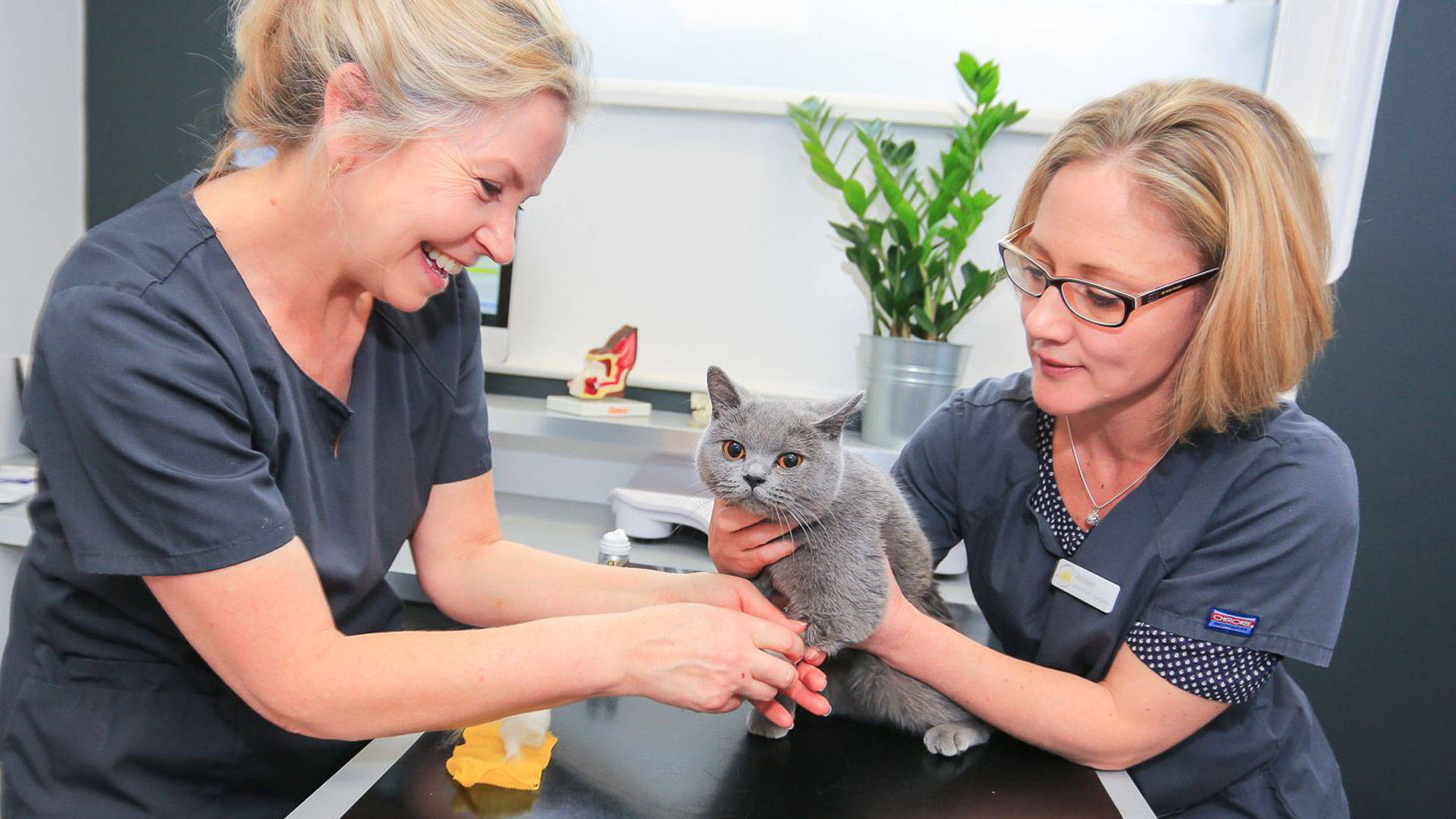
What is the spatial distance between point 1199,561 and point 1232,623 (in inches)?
3.8

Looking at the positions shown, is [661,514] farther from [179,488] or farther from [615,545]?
[179,488]

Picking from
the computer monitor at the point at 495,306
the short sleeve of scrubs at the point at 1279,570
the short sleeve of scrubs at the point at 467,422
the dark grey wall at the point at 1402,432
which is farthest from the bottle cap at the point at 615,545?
the dark grey wall at the point at 1402,432

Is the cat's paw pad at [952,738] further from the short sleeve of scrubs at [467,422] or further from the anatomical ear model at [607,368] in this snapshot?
the anatomical ear model at [607,368]

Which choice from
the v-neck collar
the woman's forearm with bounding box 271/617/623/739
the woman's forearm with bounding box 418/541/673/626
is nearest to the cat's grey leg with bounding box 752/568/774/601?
the woman's forearm with bounding box 418/541/673/626

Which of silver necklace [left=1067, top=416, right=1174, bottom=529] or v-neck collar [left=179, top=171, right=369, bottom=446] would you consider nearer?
v-neck collar [left=179, top=171, right=369, bottom=446]

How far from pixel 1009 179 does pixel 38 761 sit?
2.17 meters

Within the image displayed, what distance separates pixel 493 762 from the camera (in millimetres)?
986

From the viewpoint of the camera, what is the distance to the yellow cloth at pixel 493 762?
98 cm

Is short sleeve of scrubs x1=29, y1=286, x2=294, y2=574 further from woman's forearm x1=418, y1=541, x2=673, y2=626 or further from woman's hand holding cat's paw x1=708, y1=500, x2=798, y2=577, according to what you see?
→ woman's hand holding cat's paw x1=708, y1=500, x2=798, y2=577

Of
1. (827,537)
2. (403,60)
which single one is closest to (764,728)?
(827,537)

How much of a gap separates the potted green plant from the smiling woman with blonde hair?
3.27 feet

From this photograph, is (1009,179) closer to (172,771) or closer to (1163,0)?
(1163,0)

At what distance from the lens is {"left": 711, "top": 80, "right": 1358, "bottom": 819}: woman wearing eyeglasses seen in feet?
3.67

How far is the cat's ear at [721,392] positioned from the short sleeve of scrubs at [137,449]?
23.6 inches
